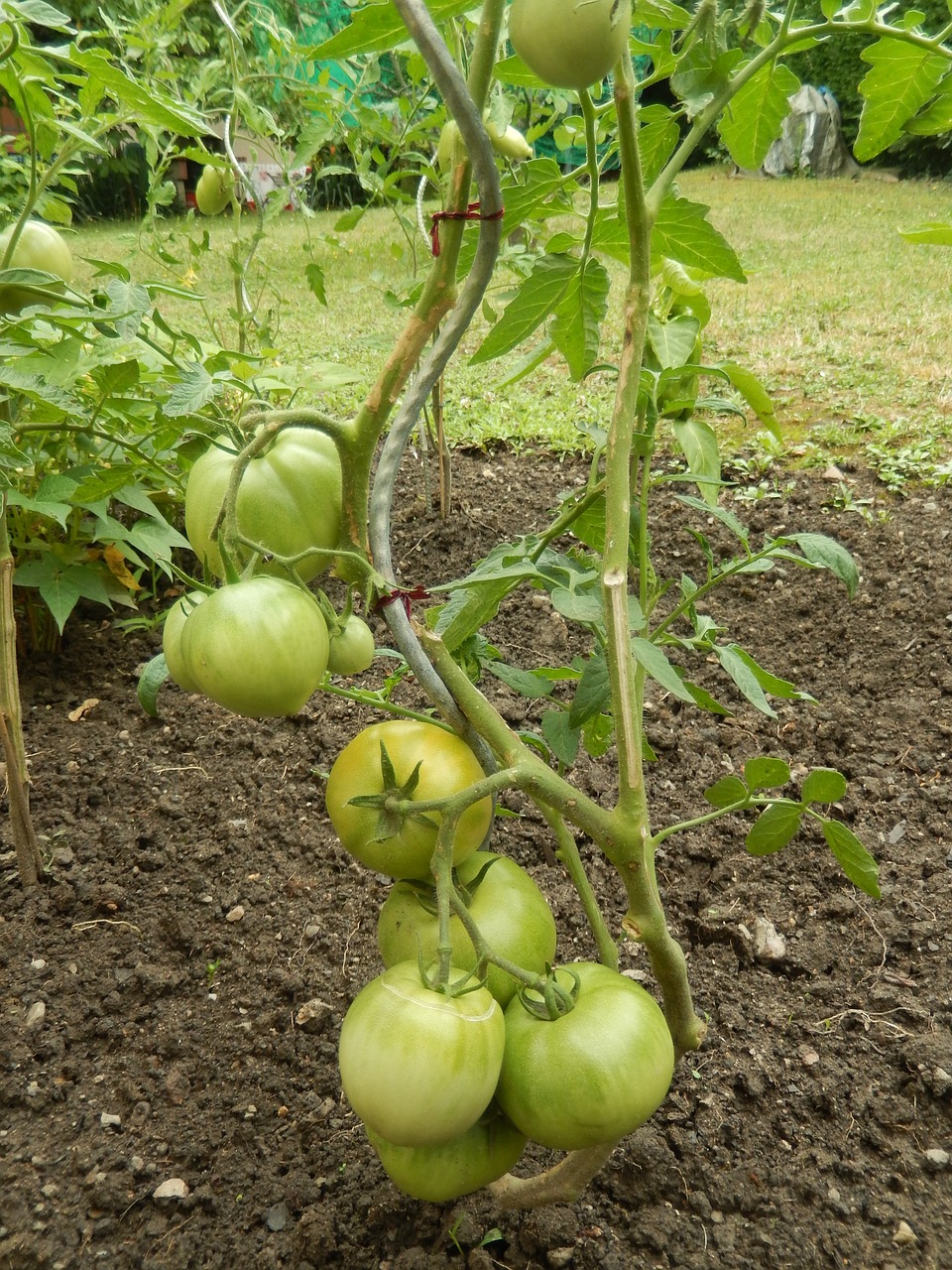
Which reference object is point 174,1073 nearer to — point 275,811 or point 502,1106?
point 275,811

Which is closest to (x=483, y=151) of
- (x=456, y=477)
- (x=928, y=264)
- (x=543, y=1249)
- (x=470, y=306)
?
(x=470, y=306)

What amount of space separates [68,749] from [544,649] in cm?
109

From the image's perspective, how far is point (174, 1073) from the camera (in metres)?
1.37

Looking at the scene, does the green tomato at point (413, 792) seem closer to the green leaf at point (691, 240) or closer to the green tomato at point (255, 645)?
the green tomato at point (255, 645)

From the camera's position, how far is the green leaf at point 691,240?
3.05 ft

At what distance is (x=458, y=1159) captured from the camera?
854mm

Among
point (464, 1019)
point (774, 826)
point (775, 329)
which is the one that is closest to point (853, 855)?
point (774, 826)

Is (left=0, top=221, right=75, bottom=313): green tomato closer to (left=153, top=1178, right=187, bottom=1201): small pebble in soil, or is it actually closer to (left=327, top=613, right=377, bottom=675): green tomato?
(left=327, top=613, right=377, bottom=675): green tomato

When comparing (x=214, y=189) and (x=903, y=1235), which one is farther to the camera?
(x=214, y=189)

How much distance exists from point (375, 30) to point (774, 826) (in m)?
0.95

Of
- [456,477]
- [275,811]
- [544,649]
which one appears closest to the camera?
[275,811]

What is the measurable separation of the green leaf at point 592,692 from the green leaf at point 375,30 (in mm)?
631

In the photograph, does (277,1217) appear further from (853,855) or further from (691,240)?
(691,240)

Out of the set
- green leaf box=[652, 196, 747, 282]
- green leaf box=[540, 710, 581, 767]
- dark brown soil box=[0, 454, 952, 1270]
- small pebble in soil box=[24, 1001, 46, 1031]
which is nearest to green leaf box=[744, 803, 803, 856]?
green leaf box=[540, 710, 581, 767]
